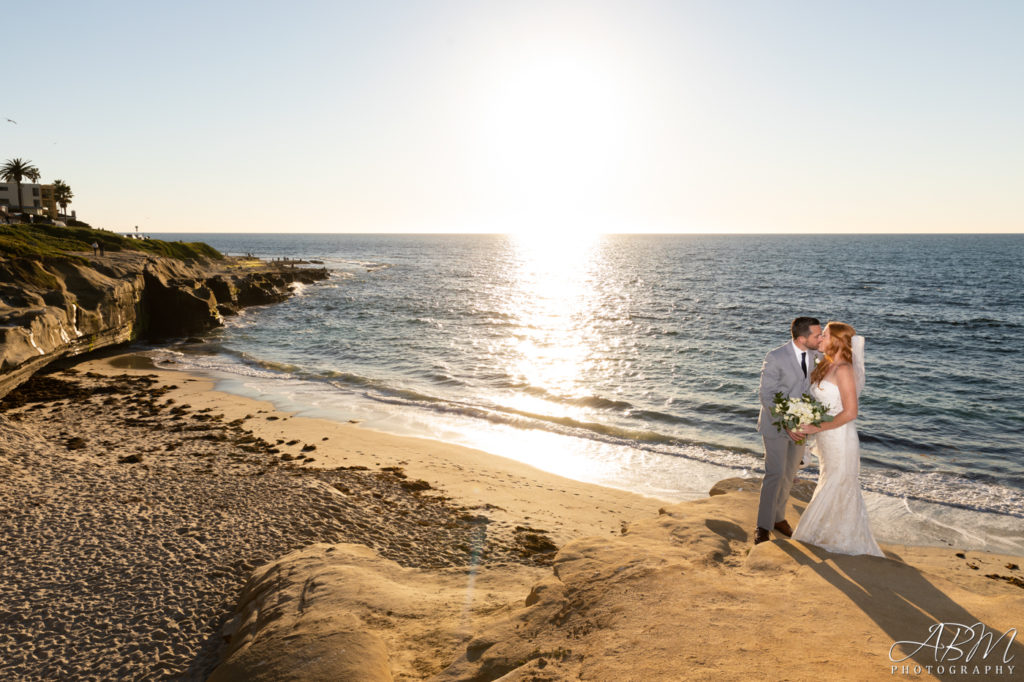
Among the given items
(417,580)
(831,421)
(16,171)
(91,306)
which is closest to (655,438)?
(831,421)

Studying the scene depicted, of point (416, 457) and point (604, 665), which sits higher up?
point (604, 665)

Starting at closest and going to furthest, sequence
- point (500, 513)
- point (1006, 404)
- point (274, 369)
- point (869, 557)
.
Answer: point (869, 557) → point (500, 513) → point (1006, 404) → point (274, 369)

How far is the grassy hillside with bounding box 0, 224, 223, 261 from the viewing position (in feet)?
98.6

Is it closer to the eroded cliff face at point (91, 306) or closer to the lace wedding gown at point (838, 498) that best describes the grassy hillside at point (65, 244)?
the eroded cliff face at point (91, 306)

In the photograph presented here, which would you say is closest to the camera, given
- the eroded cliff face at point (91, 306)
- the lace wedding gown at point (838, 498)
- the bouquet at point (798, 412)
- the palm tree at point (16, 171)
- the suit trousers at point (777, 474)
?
the bouquet at point (798, 412)

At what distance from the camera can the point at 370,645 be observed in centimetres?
602

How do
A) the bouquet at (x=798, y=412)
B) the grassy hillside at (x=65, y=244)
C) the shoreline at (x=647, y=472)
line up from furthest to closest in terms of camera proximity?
the grassy hillside at (x=65, y=244) < the shoreline at (x=647, y=472) < the bouquet at (x=798, y=412)

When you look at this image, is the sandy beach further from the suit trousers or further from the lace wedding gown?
the suit trousers

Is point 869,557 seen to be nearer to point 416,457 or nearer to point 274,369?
point 416,457

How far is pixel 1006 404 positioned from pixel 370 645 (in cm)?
2520

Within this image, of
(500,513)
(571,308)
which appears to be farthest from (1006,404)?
(571,308)

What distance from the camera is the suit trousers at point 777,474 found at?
7.60 m

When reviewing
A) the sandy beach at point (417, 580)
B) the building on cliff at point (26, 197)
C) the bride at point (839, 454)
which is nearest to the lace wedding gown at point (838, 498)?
the bride at point (839, 454)

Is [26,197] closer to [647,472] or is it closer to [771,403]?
[647,472]
